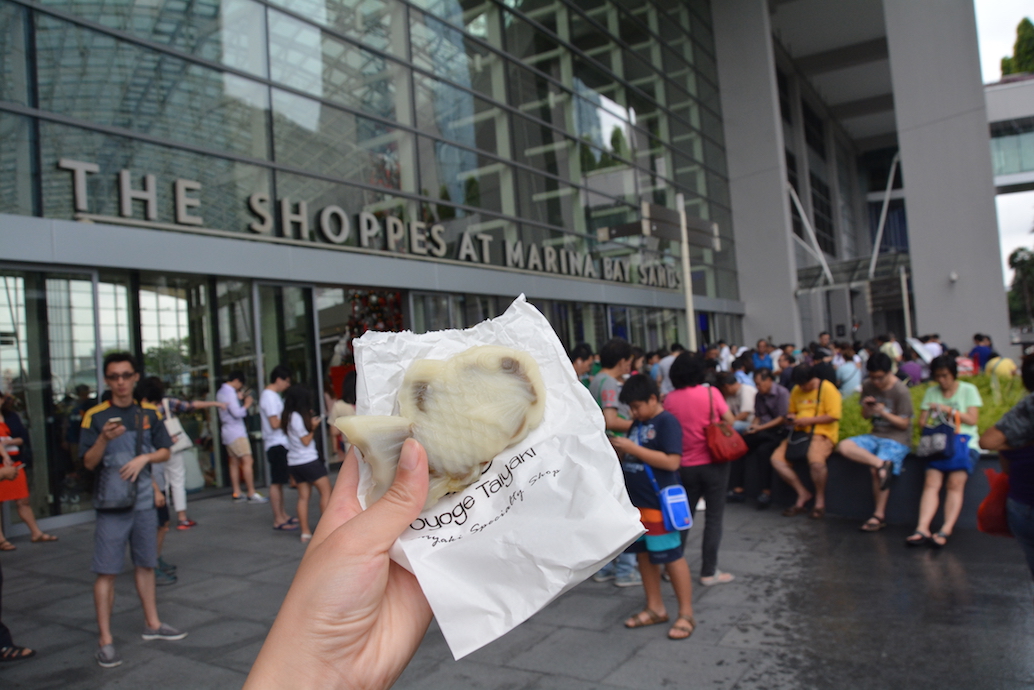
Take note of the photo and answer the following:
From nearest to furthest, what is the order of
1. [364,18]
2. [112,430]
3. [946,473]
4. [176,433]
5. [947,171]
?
[112,430], [946,473], [176,433], [364,18], [947,171]

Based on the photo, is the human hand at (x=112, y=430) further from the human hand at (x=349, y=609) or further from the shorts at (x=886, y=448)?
the shorts at (x=886, y=448)

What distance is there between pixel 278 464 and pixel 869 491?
660 cm

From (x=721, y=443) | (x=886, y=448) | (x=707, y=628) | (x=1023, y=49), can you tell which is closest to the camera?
(x=707, y=628)

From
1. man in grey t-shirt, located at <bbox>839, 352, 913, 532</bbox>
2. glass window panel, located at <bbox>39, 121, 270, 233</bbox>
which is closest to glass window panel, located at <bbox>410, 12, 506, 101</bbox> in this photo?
glass window panel, located at <bbox>39, 121, 270, 233</bbox>

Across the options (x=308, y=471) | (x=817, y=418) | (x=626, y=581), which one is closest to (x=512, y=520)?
(x=626, y=581)

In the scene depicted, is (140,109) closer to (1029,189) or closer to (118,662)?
(118,662)

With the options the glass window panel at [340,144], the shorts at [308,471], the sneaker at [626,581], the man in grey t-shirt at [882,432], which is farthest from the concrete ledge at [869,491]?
the glass window panel at [340,144]

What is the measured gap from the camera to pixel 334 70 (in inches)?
497

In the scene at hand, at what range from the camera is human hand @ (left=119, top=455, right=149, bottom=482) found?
4473 millimetres

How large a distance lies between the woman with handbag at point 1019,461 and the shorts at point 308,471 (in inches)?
233

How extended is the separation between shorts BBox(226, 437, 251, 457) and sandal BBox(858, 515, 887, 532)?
7.93 metres

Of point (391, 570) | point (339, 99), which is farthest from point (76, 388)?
point (391, 570)

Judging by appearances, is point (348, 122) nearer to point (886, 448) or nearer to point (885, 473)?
point (886, 448)

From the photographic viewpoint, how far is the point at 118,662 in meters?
4.26
